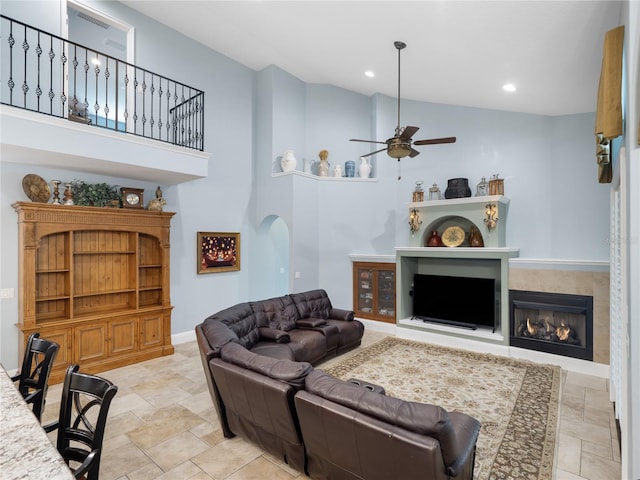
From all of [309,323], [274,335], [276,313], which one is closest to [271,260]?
[276,313]

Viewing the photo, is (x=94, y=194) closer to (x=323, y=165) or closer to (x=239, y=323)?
(x=239, y=323)

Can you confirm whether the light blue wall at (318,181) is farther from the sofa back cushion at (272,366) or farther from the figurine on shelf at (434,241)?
the sofa back cushion at (272,366)

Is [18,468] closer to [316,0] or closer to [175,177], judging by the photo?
[175,177]

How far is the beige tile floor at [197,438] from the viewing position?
8.46ft

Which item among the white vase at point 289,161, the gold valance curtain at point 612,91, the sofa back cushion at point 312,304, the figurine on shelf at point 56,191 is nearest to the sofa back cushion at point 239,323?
the sofa back cushion at point 312,304

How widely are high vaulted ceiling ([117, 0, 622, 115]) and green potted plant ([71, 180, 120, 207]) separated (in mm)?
2953

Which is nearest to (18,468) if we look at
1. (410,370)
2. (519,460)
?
(519,460)

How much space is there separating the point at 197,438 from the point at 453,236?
16.6 ft

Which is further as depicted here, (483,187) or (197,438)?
(483,187)

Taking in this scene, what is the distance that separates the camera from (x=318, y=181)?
7020 millimetres

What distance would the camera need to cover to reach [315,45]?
17.5ft

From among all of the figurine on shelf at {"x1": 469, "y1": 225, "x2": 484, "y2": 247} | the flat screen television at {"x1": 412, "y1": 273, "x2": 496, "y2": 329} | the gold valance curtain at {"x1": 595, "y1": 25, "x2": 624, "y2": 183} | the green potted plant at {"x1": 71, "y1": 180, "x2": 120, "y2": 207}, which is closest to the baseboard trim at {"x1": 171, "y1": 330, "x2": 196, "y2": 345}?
the green potted plant at {"x1": 71, "y1": 180, "x2": 120, "y2": 207}

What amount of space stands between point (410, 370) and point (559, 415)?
1679 millimetres

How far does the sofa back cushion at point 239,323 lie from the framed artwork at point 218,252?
1854 mm
